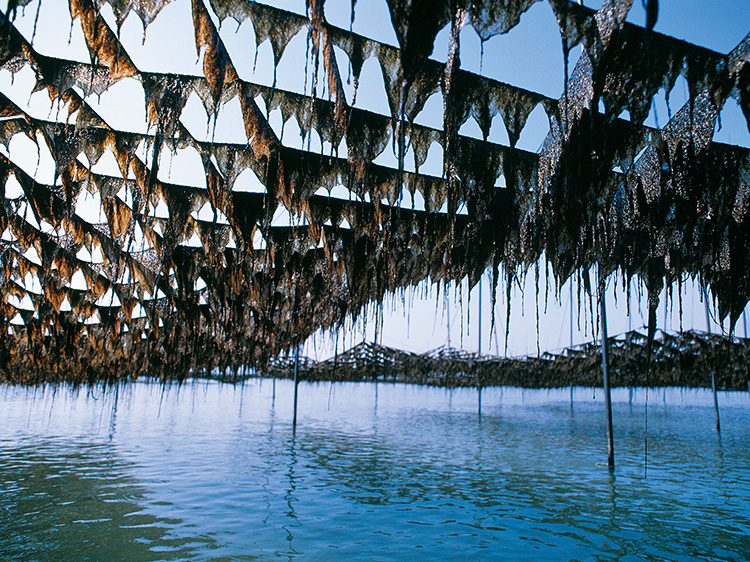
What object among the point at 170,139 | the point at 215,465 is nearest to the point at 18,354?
the point at 215,465

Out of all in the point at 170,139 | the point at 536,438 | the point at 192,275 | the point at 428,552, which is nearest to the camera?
the point at 170,139

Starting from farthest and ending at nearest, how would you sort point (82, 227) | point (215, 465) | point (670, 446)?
point (670, 446), point (215, 465), point (82, 227)

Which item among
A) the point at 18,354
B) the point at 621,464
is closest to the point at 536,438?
the point at 621,464

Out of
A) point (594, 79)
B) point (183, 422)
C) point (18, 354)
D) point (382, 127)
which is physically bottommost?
point (183, 422)

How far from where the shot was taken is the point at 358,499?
11500mm

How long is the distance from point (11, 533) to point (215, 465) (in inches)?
281

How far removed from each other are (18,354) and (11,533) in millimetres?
19164

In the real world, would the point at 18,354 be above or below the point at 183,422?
above

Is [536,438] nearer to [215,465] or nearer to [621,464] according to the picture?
[621,464]

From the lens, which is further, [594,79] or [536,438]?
[536,438]

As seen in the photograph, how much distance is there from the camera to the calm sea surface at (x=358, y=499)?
813 centimetres

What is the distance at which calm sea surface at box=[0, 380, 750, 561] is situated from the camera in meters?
8.13

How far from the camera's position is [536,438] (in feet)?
82.7

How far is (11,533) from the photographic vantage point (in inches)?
329
